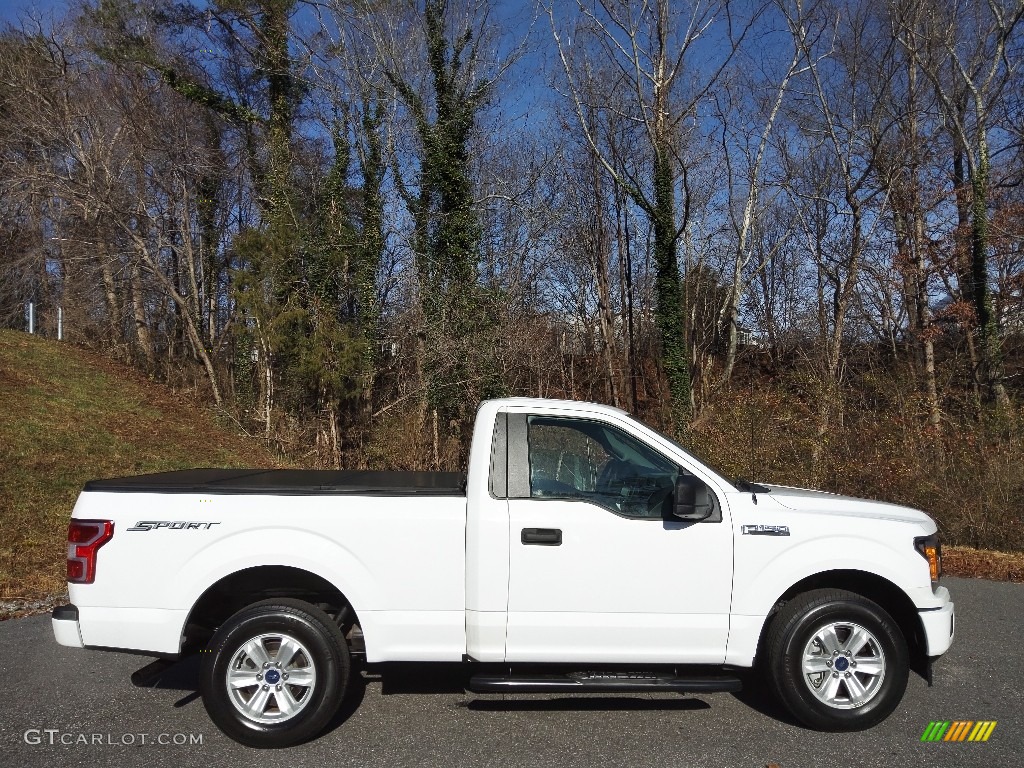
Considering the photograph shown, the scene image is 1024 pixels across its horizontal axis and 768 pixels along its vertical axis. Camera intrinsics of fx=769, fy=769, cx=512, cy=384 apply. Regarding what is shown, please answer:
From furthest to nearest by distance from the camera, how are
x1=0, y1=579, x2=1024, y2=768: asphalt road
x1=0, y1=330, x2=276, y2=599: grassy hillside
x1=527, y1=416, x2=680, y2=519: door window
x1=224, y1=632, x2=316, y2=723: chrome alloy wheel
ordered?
1. x1=0, y1=330, x2=276, y2=599: grassy hillside
2. x1=527, y1=416, x2=680, y2=519: door window
3. x1=224, y1=632, x2=316, y2=723: chrome alloy wheel
4. x1=0, y1=579, x2=1024, y2=768: asphalt road

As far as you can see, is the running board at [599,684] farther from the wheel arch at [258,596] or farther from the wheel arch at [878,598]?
the wheel arch at [258,596]

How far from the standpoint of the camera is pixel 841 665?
4.41 m

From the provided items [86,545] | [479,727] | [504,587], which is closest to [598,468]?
[504,587]

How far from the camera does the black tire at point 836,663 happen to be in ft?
14.4

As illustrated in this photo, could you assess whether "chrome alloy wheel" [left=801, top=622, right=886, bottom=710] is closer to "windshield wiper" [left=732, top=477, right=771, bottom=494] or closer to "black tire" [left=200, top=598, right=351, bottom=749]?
"windshield wiper" [left=732, top=477, right=771, bottom=494]

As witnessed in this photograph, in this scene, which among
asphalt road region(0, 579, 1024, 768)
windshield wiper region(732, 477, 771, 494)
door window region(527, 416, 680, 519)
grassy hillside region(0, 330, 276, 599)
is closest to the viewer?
asphalt road region(0, 579, 1024, 768)

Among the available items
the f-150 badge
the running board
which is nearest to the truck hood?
the running board

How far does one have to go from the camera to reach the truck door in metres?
4.31

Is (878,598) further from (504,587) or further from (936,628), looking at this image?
(504,587)

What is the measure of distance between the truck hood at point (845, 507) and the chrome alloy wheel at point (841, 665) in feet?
2.12

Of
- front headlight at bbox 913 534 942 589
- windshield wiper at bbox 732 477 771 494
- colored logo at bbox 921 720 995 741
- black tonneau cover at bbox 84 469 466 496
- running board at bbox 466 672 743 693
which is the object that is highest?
black tonneau cover at bbox 84 469 466 496

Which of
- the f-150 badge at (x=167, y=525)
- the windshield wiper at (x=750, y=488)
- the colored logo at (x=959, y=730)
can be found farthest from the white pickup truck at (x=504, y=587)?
the colored logo at (x=959, y=730)

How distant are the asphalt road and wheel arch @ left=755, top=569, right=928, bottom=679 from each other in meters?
0.42

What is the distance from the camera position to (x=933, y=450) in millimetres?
11148
